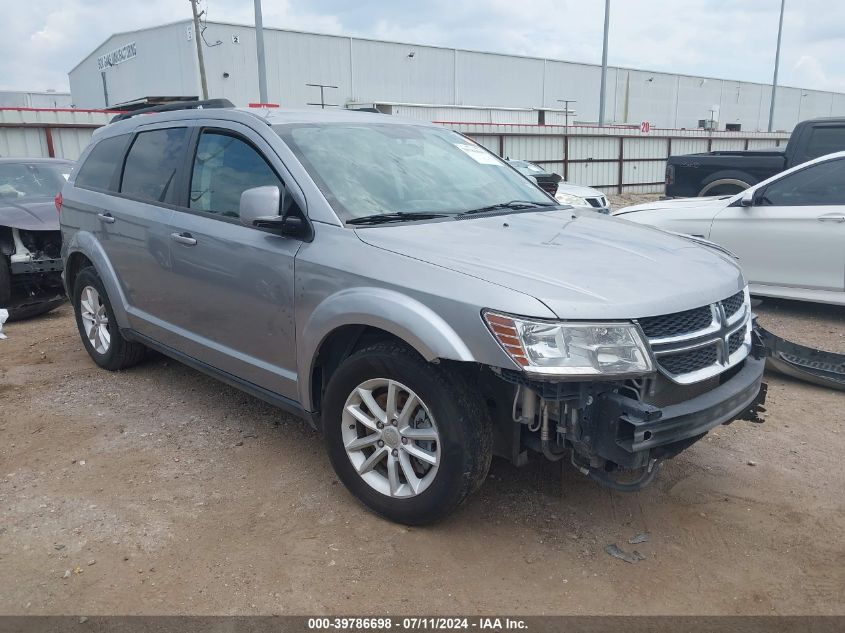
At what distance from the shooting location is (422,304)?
2.82 m

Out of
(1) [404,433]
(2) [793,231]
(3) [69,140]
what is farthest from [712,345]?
(3) [69,140]

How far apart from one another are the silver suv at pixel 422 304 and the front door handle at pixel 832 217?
3.58 meters

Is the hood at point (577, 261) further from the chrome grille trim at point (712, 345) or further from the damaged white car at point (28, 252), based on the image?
the damaged white car at point (28, 252)

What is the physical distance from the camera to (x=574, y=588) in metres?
2.75

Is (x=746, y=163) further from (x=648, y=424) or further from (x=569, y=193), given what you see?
(x=648, y=424)

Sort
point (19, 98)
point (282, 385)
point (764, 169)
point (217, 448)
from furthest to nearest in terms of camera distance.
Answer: point (19, 98), point (764, 169), point (217, 448), point (282, 385)

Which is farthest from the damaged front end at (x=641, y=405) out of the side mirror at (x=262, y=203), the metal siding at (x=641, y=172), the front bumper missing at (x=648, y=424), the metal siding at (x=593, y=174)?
the metal siding at (x=641, y=172)

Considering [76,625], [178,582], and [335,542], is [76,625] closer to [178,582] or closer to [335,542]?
[178,582]

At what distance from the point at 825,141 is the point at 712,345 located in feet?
24.8

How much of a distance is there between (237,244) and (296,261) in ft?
1.61

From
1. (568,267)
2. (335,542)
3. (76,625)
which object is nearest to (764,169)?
(568,267)

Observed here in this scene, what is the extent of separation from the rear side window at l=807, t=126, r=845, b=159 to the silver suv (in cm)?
651

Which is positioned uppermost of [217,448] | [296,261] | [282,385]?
[296,261]

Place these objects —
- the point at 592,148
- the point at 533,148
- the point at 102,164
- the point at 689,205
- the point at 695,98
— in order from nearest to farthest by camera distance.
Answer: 1. the point at 102,164
2. the point at 689,205
3. the point at 533,148
4. the point at 592,148
5. the point at 695,98
